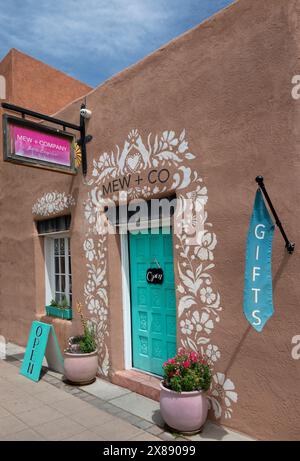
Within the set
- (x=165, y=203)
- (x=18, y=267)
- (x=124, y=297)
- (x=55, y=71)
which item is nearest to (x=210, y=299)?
(x=165, y=203)

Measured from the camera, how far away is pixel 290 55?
→ 11.6 ft

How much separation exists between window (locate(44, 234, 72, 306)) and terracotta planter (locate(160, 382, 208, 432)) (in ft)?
11.4

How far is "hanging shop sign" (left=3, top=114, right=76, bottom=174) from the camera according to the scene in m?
5.09

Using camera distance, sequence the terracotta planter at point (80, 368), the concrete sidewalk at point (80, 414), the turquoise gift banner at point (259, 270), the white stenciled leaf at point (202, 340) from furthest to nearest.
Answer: the terracotta planter at point (80, 368), the white stenciled leaf at point (202, 340), the concrete sidewalk at point (80, 414), the turquoise gift banner at point (259, 270)

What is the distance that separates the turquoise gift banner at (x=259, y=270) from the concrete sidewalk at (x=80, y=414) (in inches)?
59.0

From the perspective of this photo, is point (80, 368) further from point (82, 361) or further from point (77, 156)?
point (77, 156)

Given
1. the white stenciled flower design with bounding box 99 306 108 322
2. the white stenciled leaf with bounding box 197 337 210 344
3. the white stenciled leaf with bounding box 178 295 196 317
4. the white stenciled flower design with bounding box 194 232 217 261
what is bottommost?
the white stenciled leaf with bounding box 197 337 210 344

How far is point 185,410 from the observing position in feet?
12.4

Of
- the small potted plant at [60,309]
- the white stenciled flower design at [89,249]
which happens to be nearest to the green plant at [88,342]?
the small potted plant at [60,309]

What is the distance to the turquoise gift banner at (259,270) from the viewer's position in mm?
3246

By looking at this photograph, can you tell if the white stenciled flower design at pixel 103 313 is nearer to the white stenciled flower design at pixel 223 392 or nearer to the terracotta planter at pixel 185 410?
the terracotta planter at pixel 185 410

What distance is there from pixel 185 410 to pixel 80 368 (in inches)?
83.6

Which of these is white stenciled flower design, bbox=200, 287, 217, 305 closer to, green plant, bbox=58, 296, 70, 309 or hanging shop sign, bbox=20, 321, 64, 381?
hanging shop sign, bbox=20, 321, 64, 381

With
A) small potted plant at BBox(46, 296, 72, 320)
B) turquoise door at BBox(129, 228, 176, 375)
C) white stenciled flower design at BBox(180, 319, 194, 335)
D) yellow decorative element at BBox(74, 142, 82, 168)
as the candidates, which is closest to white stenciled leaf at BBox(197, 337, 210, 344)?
white stenciled flower design at BBox(180, 319, 194, 335)
